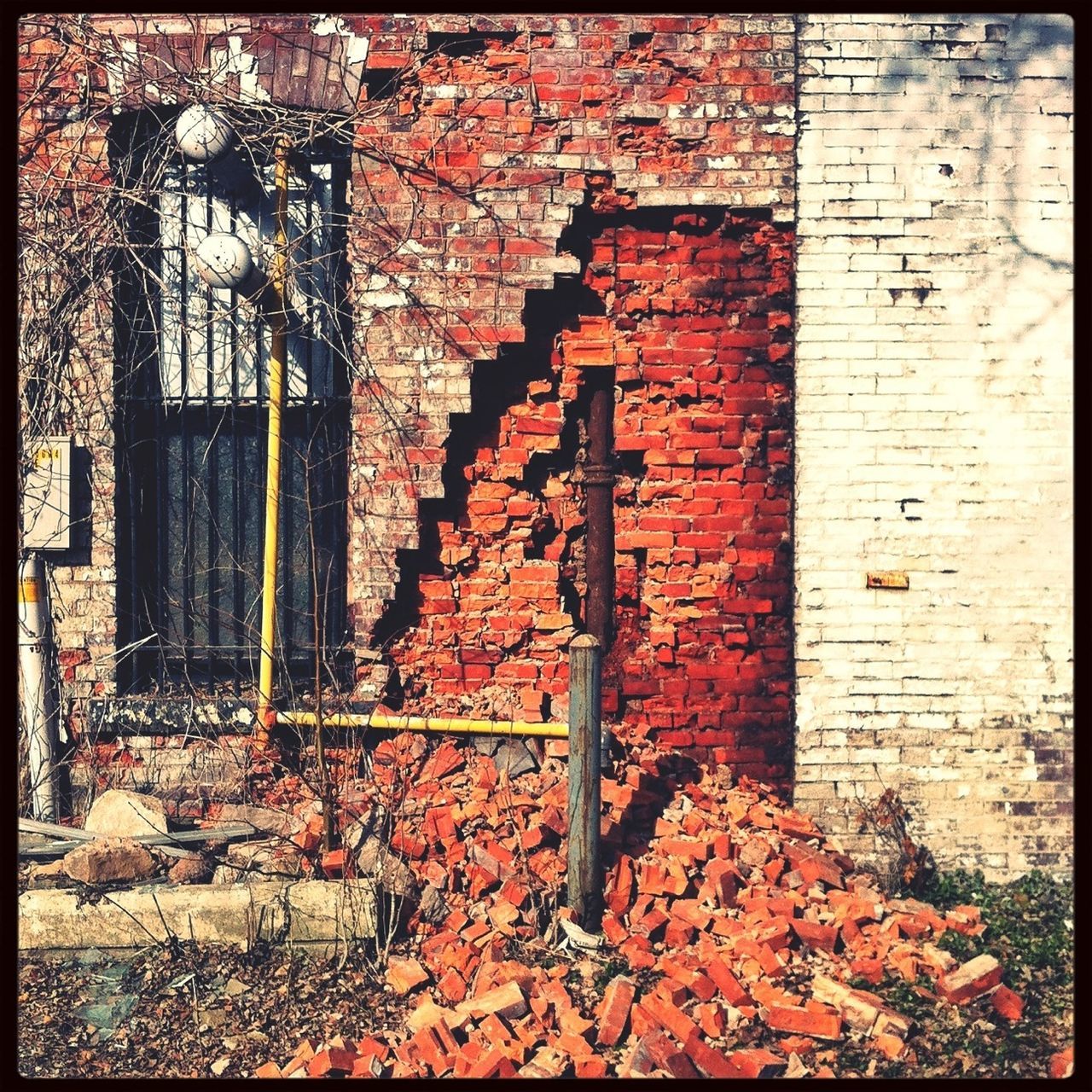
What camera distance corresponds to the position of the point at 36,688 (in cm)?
440

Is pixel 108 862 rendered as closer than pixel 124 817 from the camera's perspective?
Yes

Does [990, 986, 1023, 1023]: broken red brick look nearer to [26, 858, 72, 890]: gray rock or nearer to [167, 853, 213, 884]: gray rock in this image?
[167, 853, 213, 884]: gray rock

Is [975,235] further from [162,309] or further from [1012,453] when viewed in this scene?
[162,309]

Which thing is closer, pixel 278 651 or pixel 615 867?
pixel 615 867

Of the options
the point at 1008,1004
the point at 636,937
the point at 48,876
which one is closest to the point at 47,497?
the point at 48,876

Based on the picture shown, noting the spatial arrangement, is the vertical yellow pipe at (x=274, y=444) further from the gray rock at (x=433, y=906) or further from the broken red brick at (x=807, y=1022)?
the broken red brick at (x=807, y=1022)

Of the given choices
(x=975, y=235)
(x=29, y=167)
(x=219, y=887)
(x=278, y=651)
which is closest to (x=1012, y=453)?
(x=975, y=235)

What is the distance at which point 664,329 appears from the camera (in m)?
4.56

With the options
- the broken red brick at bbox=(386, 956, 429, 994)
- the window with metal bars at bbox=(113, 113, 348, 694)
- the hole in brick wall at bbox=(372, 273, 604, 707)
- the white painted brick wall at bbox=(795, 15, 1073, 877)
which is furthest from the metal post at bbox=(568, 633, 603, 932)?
the window with metal bars at bbox=(113, 113, 348, 694)

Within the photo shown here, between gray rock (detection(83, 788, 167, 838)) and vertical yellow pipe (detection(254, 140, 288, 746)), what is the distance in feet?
1.84

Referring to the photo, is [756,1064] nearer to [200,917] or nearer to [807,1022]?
[807,1022]

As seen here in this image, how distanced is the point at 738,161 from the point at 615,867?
3201 millimetres

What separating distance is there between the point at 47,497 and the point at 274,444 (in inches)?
44.3

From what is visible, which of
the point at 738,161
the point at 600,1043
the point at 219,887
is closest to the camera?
the point at 600,1043
